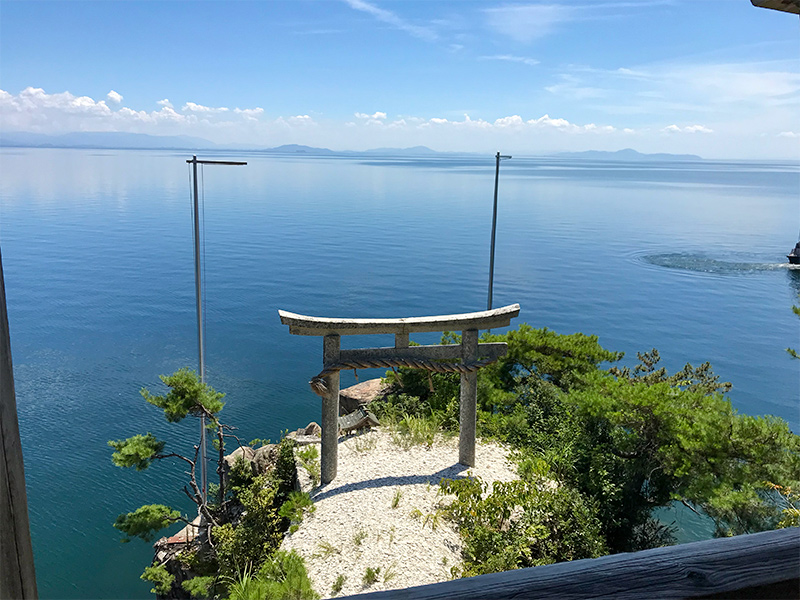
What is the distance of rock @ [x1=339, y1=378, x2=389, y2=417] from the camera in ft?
51.3

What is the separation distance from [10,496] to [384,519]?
775 centimetres

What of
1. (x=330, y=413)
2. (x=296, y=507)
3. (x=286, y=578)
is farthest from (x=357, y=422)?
(x=286, y=578)

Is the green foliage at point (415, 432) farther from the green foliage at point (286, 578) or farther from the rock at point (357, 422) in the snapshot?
the green foliage at point (286, 578)

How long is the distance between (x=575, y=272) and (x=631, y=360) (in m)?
16.6

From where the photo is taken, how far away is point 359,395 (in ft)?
52.4

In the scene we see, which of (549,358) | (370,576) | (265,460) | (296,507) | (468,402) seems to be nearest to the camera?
(370,576)

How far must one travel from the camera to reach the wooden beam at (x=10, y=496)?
145 centimetres

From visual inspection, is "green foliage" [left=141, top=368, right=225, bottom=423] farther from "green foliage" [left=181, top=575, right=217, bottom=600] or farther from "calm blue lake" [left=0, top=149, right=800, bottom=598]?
"calm blue lake" [left=0, top=149, right=800, bottom=598]

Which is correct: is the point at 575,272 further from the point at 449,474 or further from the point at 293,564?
the point at 293,564

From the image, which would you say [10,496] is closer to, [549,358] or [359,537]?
[359,537]

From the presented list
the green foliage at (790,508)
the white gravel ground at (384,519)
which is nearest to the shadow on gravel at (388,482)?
the white gravel ground at (384,519)

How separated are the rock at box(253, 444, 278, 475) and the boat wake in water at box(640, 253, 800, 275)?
39.9 metres

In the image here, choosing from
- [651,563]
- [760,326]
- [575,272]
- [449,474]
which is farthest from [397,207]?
[651,563]

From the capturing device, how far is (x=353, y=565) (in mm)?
7898
